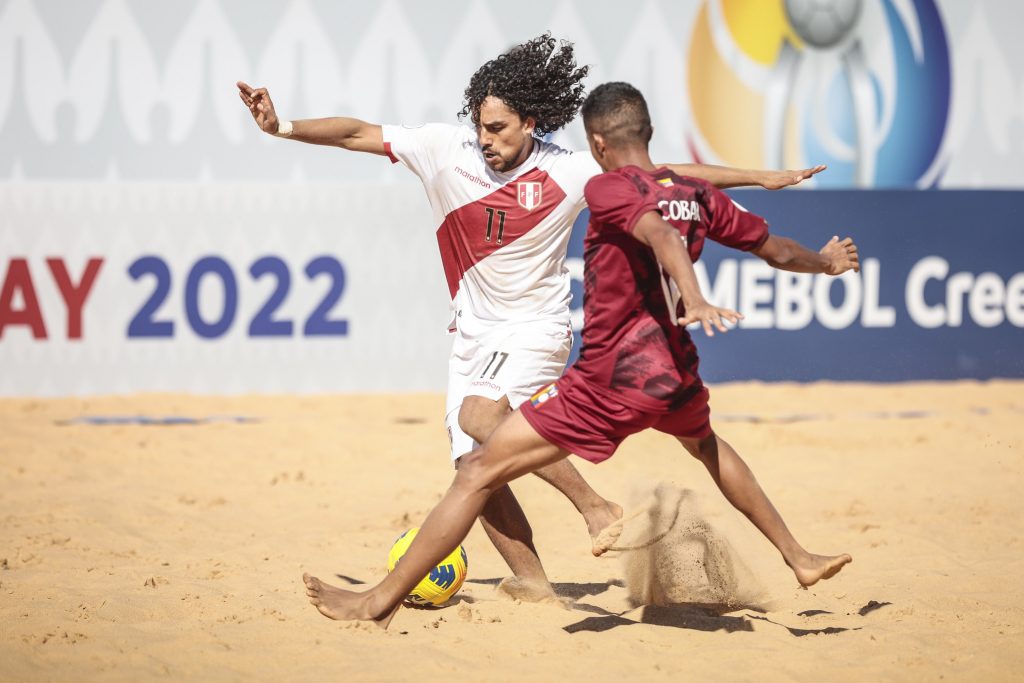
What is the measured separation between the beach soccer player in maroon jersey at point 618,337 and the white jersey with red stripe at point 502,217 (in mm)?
741

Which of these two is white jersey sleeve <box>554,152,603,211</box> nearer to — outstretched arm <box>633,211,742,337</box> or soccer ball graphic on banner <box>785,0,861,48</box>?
outstretched arm <box>633,211,742,337</box>

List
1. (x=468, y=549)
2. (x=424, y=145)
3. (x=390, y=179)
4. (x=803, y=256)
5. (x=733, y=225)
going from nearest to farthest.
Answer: (x=733, y=225) < (x=803, y=256) < (x=424, y=145) < (x=468, y=549) < (x=390, y=179)

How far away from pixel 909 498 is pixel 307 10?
618cm

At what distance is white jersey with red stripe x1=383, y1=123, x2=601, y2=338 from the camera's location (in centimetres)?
505

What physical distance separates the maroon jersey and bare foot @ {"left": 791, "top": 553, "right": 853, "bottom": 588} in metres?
0.79

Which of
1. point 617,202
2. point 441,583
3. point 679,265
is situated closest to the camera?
point 679,265

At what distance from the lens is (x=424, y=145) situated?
16.9ft

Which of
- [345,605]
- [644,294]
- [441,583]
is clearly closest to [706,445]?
[644,294]

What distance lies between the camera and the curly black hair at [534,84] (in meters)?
5.03

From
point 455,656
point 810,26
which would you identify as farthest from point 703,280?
point 455,656

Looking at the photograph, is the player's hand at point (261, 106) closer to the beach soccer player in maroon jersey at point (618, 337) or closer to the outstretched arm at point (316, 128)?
the outstretched arm at point (316, 128)

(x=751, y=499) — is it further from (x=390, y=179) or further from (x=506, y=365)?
(x=390, y=179)

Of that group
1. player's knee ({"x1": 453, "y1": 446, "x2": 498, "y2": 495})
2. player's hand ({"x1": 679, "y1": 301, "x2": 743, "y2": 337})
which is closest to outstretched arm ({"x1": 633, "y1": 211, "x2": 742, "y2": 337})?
player's hand ({"x1": 679, "y1": 301, "x2": 743, "y2": 337})

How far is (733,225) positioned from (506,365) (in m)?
1.21
